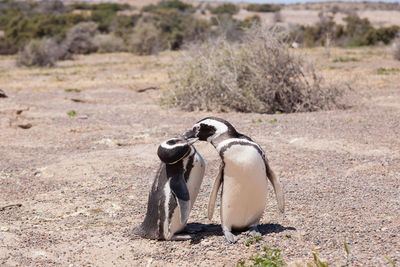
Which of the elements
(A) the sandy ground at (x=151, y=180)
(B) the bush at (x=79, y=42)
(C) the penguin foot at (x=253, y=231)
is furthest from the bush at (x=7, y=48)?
(C) the penguin foot at (x=253, y=231)

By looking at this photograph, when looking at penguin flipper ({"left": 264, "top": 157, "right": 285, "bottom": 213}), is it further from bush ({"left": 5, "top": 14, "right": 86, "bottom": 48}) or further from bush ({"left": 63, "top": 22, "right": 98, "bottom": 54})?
bush ({"left": 5, "top": 14, "right": 86, "bottom": 48})

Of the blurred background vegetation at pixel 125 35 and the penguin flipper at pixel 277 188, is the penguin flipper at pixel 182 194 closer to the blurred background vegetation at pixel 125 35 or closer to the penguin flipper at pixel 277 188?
the penguin flipper at pixel 277 188

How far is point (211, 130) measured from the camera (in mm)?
3992

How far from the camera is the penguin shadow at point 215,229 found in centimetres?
414

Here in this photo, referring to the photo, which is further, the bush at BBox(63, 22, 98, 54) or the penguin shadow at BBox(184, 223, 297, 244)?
the bush at BBox(63, 22, 98, 54)

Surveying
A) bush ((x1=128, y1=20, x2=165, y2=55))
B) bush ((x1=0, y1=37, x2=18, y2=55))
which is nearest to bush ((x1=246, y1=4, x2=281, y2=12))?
bush ((x1=128, y1=20, x2=165, y2=55))

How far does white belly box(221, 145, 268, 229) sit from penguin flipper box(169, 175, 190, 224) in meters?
0.30

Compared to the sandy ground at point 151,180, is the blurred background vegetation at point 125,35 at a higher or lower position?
lower

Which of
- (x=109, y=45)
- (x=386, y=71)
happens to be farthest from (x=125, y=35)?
(x=386, y=71)

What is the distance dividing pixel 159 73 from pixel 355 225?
48.6 ft

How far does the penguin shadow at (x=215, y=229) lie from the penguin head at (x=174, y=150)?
0.67 meters

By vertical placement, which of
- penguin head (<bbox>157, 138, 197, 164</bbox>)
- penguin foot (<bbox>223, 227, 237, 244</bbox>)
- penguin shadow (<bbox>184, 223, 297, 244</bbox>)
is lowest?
penguin shadow (<bbox>184, 223, 297, 244</bbox>)

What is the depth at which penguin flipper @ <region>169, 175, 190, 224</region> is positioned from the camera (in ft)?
12.9

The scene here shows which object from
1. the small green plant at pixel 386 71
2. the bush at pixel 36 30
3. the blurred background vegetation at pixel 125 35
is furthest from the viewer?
the bush at pixel 36 30
